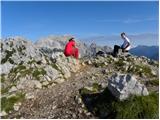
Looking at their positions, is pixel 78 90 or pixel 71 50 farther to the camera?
pixel 71 50

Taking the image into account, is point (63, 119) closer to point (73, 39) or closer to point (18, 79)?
point (18, 79)

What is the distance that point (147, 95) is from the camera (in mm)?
18547

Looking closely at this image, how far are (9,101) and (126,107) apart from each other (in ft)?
24.0

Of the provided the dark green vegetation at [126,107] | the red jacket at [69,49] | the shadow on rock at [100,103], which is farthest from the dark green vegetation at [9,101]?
the red jacket at [69,49]

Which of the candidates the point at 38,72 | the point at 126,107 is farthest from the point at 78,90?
the point at 126,107

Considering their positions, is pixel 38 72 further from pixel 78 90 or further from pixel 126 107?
pixel 126 107

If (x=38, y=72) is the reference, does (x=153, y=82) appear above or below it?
below

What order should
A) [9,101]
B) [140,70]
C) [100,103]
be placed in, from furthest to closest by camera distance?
[140,70] < [9,101] < [100,103]

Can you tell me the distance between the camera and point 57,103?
832 inches

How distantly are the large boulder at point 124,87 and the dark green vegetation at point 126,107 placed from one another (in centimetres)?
26

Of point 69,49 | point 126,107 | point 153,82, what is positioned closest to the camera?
point 126,107

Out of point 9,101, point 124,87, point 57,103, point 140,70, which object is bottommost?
point 57,103

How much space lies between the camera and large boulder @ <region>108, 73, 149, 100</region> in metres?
18.5

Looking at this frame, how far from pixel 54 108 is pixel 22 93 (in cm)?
360
